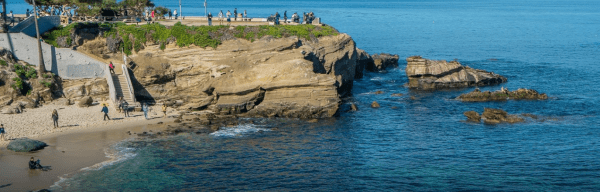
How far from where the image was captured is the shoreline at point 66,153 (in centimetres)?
3472

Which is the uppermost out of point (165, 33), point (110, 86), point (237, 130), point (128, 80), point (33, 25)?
point (33, 25)

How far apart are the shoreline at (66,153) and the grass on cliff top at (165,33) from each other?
1083 cm

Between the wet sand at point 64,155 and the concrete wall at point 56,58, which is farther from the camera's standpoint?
the concrete wall at point 56,58

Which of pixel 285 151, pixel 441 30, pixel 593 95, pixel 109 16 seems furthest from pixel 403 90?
pixel 441 30

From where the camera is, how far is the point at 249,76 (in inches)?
2085

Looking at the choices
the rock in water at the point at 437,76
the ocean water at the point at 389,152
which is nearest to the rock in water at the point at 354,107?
the ocean water at the point at 389,152

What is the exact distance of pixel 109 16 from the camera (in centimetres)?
6216

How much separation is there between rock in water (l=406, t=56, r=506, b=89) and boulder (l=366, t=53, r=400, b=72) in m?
13.8

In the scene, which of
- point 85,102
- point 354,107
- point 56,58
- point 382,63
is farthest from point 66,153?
point 382,63

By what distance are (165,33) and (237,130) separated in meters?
16.5

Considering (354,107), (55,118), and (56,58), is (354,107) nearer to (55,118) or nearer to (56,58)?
(55,118)

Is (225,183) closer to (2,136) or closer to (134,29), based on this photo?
(2,136)

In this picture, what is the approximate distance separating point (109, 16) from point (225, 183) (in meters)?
33.8

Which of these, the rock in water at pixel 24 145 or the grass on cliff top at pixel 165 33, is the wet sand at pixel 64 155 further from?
the grass on cliff top at pixel 165 33
